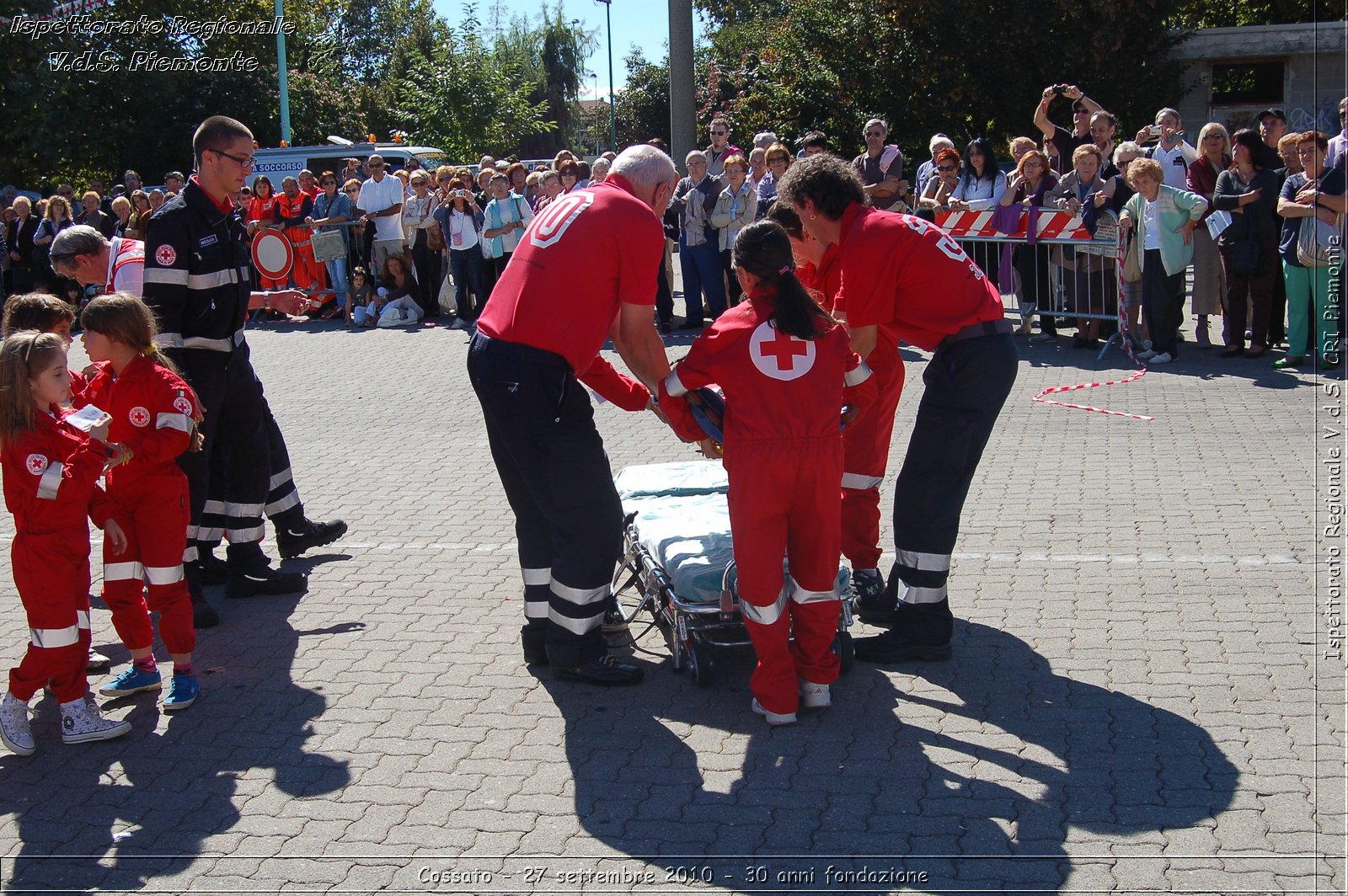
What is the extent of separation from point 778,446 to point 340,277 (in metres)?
Answer: 13.9

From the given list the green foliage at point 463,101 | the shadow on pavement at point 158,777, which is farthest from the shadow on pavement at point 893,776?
the green foliage at point 463,101

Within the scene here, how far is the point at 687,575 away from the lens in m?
4.99

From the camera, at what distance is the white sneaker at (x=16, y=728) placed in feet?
14.8

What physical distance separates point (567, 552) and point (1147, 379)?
7445 mm

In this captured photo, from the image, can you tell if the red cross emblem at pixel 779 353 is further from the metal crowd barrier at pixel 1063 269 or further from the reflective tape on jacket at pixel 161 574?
the metal crowd barrier at pixel 1063 269

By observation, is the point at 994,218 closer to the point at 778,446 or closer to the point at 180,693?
the point at 778,446

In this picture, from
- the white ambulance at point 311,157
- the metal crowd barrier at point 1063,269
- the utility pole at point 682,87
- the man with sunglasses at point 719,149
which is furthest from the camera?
the white ambulance at point 311,157

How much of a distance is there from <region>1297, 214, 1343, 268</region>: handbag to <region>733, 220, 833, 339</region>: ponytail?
7.55 metres

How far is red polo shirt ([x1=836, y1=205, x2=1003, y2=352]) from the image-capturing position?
4.78 meters

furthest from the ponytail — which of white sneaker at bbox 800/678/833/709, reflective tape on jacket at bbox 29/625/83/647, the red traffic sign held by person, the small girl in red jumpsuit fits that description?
the red traffic sign held by person

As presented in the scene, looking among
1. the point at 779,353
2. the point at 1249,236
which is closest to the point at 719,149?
the point at 1249,236

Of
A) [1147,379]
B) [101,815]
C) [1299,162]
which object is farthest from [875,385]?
[1299,162]

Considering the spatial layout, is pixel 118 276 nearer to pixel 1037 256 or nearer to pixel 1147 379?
pixel 1147 379

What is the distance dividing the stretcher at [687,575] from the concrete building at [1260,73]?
18949 mm
